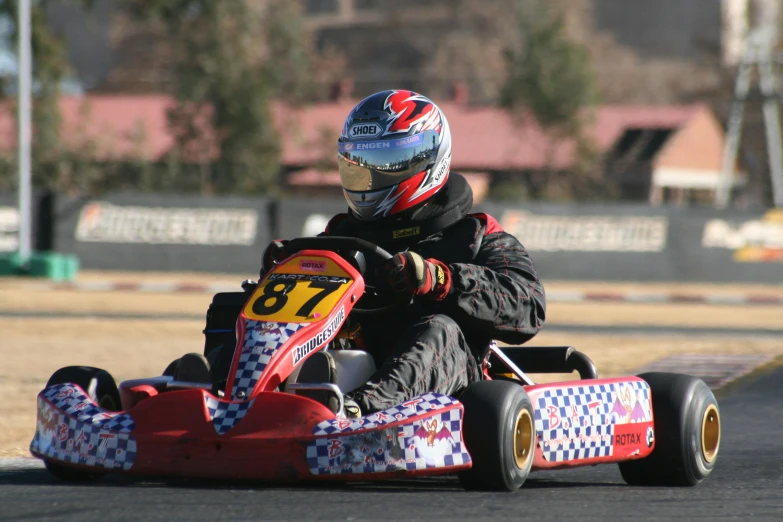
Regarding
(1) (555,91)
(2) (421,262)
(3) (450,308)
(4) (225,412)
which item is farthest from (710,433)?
(1) (555,91)

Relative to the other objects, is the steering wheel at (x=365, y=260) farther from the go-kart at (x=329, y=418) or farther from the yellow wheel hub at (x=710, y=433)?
the yellow wheel hub at (x=710, y=433)

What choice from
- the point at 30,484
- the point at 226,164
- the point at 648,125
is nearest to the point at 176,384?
the point at 30,484

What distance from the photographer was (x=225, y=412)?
425 cm

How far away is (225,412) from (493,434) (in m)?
0.86

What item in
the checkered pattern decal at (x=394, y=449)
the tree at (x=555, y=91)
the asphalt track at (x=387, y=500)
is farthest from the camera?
the tree at (x=555, y=91)

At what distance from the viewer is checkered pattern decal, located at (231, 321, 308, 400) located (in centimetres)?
438

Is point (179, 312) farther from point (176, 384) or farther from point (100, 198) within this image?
point (176, 384)

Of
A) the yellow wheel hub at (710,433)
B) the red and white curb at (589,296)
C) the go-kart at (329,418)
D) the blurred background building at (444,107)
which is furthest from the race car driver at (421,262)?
the blurred background building at (444,107)

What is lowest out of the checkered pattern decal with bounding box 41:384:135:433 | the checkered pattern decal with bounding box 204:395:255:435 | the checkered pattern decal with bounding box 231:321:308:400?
the checkered pattern decal with bounding box 41:384:135:433

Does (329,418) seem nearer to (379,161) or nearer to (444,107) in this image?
(379,161)

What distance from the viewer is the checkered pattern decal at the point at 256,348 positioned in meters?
4.38

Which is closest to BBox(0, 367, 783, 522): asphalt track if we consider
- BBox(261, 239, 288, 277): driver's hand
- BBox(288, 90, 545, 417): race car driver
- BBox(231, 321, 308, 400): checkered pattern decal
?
BBox(231, 321, 308, 400): checkered pattern decal

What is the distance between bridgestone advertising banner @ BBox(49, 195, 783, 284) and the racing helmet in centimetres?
1608

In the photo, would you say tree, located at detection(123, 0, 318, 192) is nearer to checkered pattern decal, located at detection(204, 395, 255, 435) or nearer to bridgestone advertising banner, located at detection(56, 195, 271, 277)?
bridgestone advertising banner, located at detection(56, 195, 271, 277)
